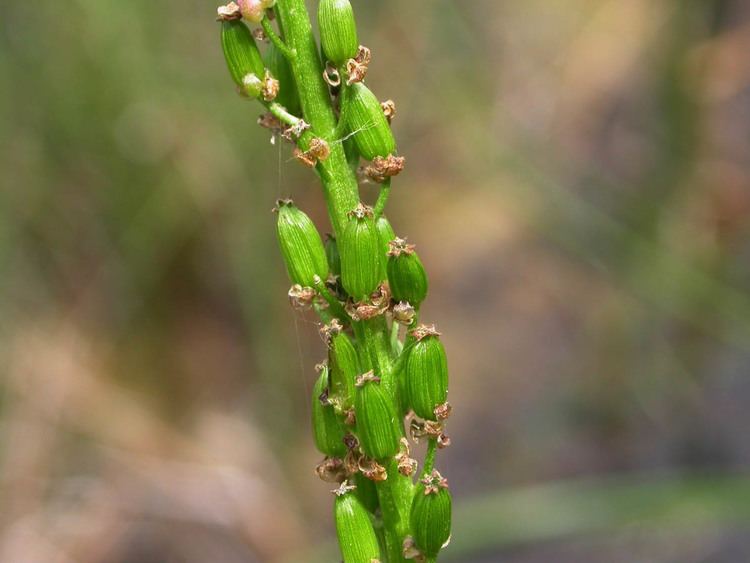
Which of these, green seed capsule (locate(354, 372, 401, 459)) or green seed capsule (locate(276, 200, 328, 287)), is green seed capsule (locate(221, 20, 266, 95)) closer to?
green seed capsule (locate(276, 200, 328, 287))

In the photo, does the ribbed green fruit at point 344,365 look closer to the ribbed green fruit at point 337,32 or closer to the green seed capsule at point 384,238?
the green seed capsule at point 384,238

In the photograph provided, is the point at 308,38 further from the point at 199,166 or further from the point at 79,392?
the point at 79,392

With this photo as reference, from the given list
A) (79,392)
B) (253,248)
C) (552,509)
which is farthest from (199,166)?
(552,509)

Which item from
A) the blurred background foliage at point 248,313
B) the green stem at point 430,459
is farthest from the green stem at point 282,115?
the blurred background foliage at point 248,313

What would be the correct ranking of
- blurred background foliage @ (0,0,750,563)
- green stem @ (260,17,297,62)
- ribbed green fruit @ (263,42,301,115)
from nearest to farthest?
green stem @ (260,17,297,62), ribbed green fruit @ (263,42,301,115), blurred background foliage @ (0,0,750,563)

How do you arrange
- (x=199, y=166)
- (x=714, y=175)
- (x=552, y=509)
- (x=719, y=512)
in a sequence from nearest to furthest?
1. (x=719, y=512)
2. (x=552, y=509)
3. (x=199, y=166)
4. (x=714, y=175)

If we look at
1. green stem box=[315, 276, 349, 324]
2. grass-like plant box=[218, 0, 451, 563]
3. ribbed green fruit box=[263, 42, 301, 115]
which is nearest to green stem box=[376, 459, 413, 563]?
grass-like plant box=[218, 0, 451, 563]
